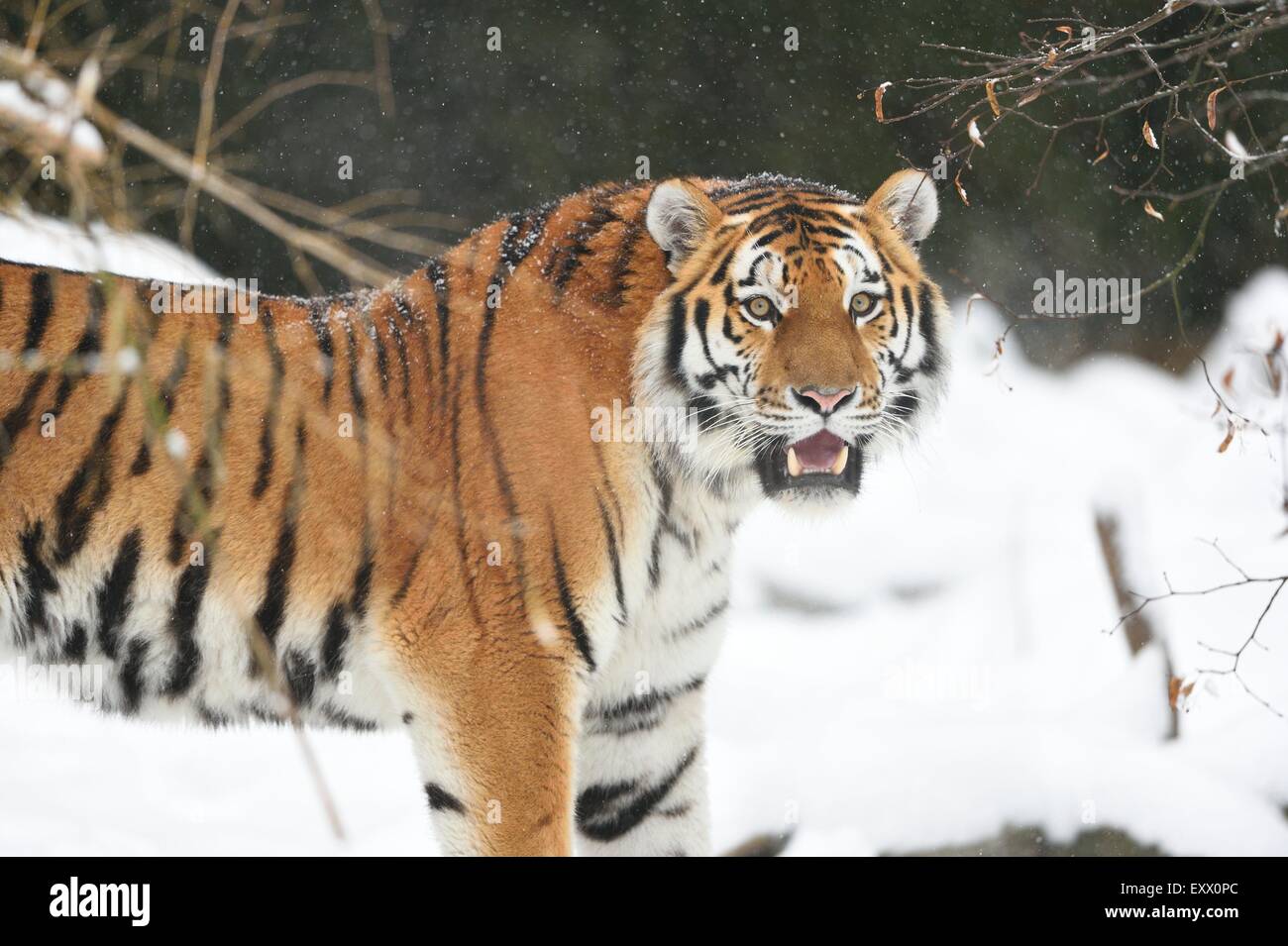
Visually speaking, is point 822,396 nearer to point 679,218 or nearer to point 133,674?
point 679,218

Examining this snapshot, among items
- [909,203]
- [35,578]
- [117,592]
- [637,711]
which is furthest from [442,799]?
[909,203]

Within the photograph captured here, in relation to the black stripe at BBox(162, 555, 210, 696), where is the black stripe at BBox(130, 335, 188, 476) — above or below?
above

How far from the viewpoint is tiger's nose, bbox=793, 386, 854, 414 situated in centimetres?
236

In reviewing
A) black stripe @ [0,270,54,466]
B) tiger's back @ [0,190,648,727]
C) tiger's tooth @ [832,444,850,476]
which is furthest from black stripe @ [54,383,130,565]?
tiger's tooth @ [832,444,850,476]

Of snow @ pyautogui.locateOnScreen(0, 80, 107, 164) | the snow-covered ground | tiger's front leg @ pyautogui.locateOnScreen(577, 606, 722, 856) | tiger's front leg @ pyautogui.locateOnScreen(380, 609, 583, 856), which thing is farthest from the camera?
the snow-covered ground

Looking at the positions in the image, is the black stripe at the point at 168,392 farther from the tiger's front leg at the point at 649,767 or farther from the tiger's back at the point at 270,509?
the tiger's front leg at the point at 649,767

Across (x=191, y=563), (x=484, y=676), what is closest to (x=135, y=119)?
(x=191, y=563)

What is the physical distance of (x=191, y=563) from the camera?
2.46 metres

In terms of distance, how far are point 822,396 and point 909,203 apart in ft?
1.74

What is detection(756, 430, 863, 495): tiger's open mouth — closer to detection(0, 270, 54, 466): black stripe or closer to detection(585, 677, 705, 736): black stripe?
detection(585, 677, 705, 736): black stripe

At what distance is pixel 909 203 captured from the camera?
2.64m
